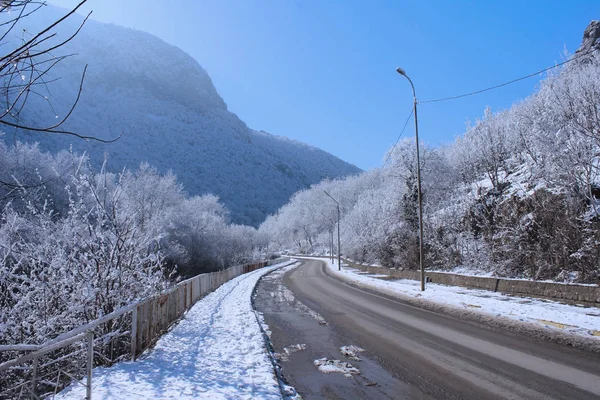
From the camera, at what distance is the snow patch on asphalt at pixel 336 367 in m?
6.71

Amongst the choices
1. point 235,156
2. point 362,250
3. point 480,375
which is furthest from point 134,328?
point 235,156

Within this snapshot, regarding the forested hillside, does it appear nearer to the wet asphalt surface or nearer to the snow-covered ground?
the snow-covered ground

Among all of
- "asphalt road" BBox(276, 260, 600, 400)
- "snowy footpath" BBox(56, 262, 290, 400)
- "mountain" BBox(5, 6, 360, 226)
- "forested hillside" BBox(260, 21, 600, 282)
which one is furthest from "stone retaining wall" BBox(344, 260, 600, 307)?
"mountain" BBox(5, 6, 360, 226)

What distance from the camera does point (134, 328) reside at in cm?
701

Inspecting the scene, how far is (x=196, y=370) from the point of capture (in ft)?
21.3

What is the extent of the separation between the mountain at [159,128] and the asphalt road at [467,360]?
7870 centimetres

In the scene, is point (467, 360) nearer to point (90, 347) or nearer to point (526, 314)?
point (526, 314)

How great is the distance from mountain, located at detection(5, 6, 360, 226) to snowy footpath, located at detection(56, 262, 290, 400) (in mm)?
76069

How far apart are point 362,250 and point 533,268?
3249cm

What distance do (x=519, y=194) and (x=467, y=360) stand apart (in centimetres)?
1686

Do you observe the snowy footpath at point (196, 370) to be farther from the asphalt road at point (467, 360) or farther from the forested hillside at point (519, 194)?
the forested hillside at point (519, 194)

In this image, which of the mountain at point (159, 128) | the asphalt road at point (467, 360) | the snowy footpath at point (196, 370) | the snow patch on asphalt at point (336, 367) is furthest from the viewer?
the mountain at point (159, 128)

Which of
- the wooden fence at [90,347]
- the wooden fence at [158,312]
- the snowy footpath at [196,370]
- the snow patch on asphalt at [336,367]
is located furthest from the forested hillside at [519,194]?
the wooden fence at [90,347]

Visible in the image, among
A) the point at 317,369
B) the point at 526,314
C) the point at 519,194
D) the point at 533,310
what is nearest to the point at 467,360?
the point at 317,369
